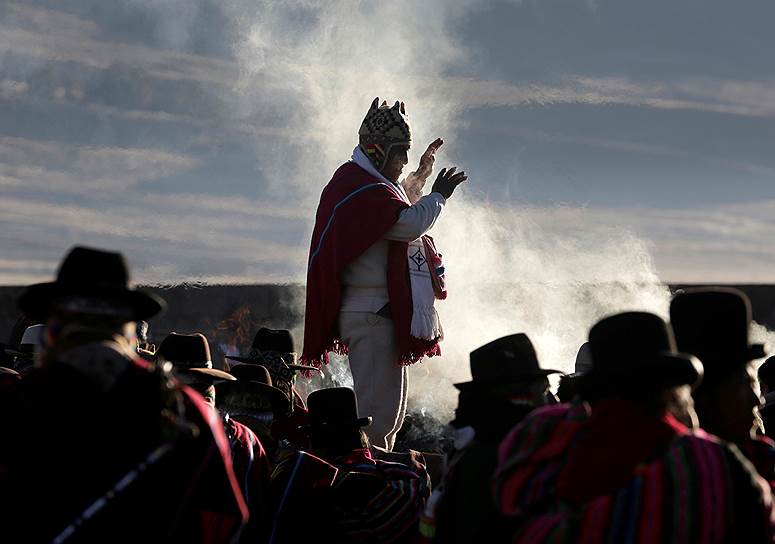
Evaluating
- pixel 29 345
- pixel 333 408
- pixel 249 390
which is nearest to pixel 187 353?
pixel 249 390

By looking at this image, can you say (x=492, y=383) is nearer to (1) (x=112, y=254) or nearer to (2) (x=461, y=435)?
(2) (x=461, y=435)

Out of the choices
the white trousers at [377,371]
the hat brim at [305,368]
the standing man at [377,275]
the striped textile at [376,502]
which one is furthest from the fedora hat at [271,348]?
the striped textile at [376,502]

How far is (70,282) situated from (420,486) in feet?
9.47

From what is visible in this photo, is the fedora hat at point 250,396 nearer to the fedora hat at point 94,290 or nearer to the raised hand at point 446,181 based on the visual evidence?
the raised hand at point 446,181

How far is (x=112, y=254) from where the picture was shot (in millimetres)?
3766

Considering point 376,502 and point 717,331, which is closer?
point 717,331

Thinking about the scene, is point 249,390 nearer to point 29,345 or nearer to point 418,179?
point 418,179

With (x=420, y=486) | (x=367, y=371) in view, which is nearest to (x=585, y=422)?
(x=420, y=486)

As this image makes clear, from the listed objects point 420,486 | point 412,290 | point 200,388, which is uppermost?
point 412,290

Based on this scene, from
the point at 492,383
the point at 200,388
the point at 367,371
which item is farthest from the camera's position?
the point at 367,371

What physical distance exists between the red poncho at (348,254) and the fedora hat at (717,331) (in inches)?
A: 141

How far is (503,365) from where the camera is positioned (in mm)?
4738

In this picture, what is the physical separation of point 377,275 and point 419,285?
0.88 feet

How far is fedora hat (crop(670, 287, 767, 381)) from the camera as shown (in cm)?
412
